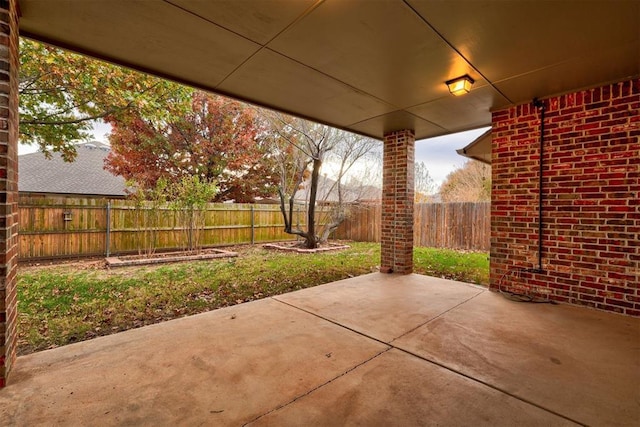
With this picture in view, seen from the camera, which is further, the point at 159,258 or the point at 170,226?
the point at 170,226

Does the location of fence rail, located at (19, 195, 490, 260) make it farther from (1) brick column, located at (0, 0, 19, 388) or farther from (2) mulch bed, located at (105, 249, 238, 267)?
(1) brick column, located at (0, 0, 19, 388)

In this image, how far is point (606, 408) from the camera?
163 cm

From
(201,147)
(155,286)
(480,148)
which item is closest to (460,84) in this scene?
(480,148)

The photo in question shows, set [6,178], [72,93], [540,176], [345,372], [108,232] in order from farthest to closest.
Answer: [108,232]
[72,93]
[540,176]
[345,372]
[6,178]

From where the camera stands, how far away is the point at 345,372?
78.0 inches

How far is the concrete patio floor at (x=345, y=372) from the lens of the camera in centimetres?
158

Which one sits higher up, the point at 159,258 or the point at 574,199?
the point at 574,199

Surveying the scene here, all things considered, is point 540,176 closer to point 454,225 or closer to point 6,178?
point 6,178

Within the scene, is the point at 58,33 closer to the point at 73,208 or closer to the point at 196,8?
the point at 196,8

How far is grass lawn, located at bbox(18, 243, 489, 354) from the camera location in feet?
10.2

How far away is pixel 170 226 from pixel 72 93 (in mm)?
3658

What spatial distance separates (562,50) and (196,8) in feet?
9.75

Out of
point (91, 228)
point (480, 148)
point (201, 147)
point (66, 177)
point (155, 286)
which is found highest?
point (201, 147)

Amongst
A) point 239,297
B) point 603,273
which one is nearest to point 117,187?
point 239,297
